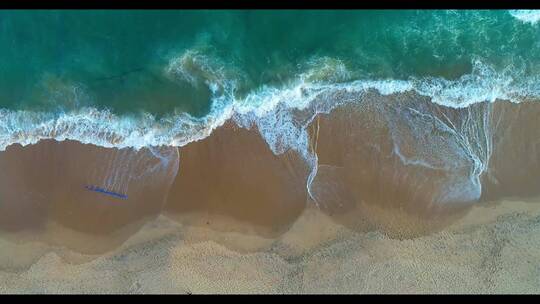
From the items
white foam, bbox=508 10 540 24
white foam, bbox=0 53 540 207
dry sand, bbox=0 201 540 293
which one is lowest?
dry sand, bbox=0 201 540 293

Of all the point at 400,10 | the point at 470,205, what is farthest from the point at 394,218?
the point at 400,10

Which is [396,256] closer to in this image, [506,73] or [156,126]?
[506,73]

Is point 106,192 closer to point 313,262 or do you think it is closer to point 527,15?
point 313,262

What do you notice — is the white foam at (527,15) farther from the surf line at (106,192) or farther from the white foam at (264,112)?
the surf line at (106,192)

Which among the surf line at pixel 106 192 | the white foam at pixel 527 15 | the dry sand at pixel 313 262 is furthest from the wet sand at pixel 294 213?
the white foam at pixel 527 15

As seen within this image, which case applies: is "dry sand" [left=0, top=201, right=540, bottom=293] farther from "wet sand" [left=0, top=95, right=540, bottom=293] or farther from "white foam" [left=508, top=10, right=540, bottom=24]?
"white foam" [left=508, top=10, right=540, bottom=24]

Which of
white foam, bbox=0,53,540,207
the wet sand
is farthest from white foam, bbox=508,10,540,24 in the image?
the wet sand
